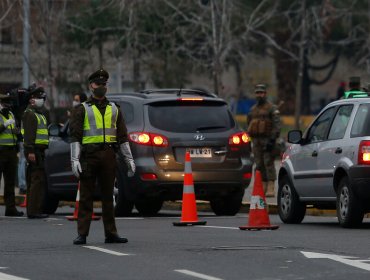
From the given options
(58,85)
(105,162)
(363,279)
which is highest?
(58,85)

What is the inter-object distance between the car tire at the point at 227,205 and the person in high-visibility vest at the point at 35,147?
101 inches

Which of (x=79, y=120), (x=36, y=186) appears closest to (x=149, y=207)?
(x=36, y=186)

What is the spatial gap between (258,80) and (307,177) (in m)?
64.2

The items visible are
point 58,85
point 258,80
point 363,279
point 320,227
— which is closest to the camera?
point 363,279

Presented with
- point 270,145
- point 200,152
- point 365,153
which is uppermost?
point 270,145

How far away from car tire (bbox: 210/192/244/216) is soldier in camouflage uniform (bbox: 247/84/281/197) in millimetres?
3072

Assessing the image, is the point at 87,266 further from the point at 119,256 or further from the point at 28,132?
the point at 28,132

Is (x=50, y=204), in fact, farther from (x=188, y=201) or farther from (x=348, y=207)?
(x=348, y=207)

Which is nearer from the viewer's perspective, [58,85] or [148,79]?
[58,85]

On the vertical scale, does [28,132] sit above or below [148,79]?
below

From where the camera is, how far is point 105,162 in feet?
47.6

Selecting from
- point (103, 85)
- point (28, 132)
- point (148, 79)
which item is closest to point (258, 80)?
point (148, 79)

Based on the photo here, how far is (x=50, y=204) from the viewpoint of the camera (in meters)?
21.7

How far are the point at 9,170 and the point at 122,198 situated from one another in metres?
2.02
